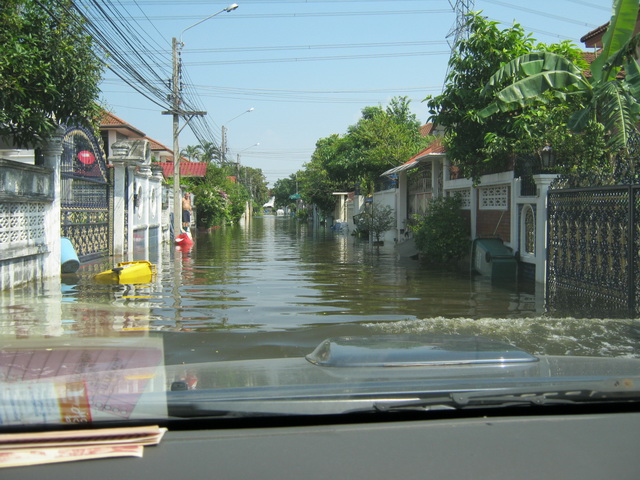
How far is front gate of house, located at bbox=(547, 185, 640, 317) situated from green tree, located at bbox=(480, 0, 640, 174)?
85 centimetres

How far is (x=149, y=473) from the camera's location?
2049 millimetres

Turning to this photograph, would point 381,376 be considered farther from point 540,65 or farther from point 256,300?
point 540,65

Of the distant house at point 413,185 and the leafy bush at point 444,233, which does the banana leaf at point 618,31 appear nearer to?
the leafy bush at point 444,233

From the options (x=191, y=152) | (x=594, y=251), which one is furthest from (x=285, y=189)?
(x=594, y=251)

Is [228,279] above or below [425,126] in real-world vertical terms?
below

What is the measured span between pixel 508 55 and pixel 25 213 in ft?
32.9

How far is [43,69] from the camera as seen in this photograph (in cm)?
930

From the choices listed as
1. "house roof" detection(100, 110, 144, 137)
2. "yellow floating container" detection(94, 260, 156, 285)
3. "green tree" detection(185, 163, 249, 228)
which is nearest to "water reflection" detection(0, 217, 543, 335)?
"yellow floating container" detection(94, 260, 156, 285)

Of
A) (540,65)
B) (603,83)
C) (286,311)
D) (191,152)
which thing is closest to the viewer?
(286,311)

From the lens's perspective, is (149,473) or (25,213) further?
(25,213)

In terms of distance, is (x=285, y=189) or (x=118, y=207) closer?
(x=118, y=207)

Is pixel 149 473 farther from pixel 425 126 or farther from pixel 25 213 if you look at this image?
pixel 425 126

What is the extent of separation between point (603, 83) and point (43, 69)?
28.8ft

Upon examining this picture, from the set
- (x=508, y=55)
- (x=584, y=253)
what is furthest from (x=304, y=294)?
(x=508, y=55)
